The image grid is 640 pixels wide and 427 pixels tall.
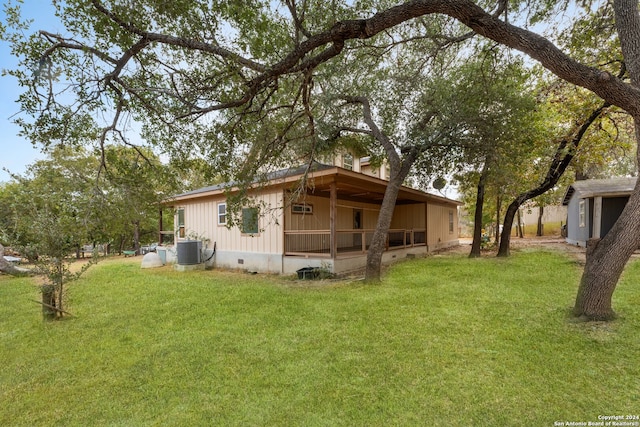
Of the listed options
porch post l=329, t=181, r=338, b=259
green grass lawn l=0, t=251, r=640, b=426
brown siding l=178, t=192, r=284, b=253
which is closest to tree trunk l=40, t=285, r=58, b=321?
green grass lawn l=0, t=251, r=640, b=426

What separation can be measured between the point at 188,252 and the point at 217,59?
811cm

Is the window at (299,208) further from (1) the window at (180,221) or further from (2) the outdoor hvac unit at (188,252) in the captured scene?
(1) the window at (180,221)

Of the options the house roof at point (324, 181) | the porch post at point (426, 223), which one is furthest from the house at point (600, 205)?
the house roof at point (324, 181)

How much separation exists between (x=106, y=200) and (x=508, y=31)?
6174mm

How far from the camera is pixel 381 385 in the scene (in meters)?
2.82

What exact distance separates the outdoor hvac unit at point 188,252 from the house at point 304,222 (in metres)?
0.46

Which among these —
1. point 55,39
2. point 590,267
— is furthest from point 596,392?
point 55,39

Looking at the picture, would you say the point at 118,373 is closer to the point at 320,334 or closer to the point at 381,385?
the point at 320,334

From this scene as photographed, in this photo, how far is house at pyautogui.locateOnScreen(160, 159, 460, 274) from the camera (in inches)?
336

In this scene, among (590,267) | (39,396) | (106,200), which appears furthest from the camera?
(106,200)

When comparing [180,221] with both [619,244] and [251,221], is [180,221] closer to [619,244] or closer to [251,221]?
[251,221]

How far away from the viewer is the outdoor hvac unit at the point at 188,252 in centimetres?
1059

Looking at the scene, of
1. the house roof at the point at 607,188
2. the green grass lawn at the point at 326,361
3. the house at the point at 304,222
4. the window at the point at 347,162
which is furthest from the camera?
the window at the point at 347,162

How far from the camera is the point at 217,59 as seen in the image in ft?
13.9
